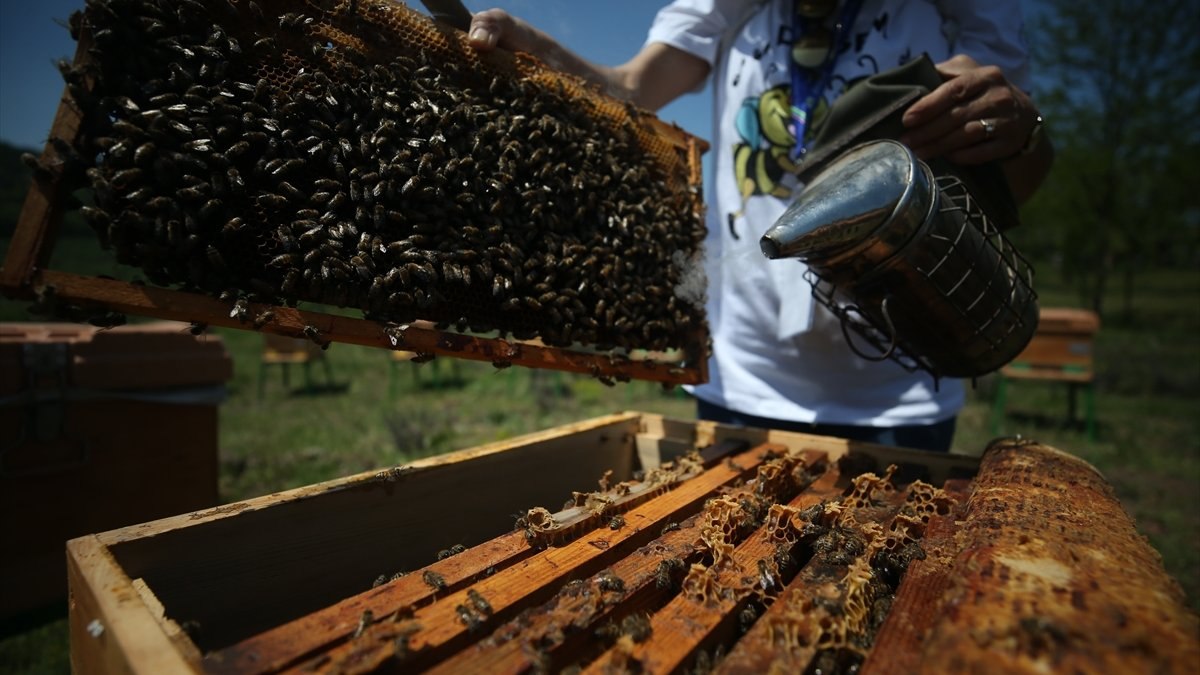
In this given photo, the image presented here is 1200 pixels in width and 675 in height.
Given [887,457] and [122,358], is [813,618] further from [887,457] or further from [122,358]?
[122,358]

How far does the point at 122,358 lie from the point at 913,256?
14.5ft

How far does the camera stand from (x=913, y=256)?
1.92 m

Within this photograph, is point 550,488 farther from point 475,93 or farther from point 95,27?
point 95,27

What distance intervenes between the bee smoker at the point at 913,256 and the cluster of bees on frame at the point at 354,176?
30.7 inches

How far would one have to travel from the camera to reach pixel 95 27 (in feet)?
5.10

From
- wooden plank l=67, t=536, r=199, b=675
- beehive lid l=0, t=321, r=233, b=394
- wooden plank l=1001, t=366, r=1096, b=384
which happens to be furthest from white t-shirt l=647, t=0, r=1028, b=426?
wooden plank l=1001, t=366, r=1096, b=384

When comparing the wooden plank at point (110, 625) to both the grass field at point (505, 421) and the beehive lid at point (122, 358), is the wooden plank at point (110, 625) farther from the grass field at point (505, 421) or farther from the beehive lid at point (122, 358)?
the beehive lid at point (122, 358)

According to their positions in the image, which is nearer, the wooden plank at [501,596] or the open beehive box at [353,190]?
the wooden plank at [501,596]

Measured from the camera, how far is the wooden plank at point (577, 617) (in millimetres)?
1180

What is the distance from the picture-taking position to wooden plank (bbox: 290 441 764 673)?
1160 mm

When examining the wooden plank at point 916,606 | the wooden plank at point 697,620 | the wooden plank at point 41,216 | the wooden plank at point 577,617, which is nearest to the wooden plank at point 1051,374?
the wooden plank at point 916,606

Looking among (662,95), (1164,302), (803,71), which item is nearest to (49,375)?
(662,95)

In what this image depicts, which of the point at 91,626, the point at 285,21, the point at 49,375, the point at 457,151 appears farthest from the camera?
the point at 49,375

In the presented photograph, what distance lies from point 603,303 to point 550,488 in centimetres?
90
